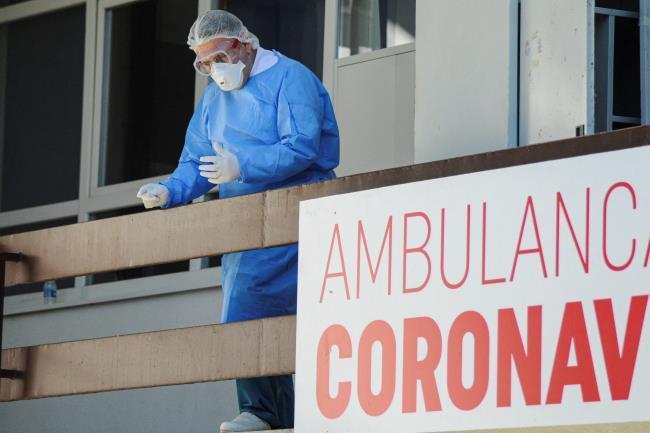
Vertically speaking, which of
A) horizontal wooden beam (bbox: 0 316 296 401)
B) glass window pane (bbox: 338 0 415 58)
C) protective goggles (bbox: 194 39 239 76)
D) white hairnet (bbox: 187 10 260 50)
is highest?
glass window pane (bbox: 338 0 415 58)

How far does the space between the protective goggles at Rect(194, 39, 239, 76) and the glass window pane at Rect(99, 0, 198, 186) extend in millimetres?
2868

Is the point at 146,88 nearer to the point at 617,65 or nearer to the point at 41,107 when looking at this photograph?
the point at 41,107

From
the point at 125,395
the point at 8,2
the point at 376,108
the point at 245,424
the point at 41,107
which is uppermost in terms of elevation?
the point at 8,2

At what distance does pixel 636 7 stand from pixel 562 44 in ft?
1.65

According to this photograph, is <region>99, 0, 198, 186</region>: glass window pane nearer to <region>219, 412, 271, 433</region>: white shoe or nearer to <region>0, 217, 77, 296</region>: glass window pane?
<region>0, 217, 77, 296</region>: glass window pane

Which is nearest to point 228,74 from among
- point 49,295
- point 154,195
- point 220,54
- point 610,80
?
point 220,54

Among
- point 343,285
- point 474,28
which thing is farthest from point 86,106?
point 343,285

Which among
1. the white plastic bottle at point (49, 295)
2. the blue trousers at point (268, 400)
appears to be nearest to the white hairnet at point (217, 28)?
the blue trousers at point (268, 400)

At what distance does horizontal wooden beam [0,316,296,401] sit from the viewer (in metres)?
5.57

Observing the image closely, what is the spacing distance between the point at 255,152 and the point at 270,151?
2.2 inches

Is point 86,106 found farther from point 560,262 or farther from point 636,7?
point 560,262

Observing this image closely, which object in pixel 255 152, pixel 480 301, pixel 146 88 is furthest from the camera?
pixel 146 88

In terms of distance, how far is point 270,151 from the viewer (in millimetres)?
5699

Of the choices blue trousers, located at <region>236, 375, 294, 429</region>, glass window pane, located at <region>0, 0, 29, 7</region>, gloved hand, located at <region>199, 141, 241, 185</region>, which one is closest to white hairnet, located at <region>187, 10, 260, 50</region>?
gloved hand, located at <region>199, 141, 241, 185</region>
